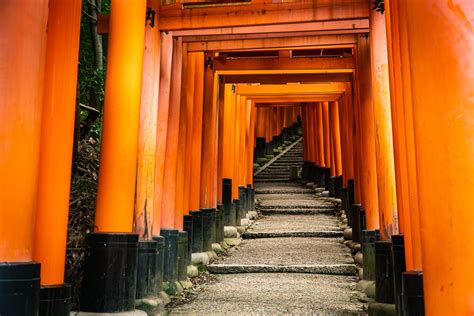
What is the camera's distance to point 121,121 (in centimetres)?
464

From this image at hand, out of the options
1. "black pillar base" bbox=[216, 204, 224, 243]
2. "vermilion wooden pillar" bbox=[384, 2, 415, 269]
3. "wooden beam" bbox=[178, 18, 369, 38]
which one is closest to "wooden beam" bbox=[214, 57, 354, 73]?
"wooden beam" bbox=[178, 18, 369, 38]

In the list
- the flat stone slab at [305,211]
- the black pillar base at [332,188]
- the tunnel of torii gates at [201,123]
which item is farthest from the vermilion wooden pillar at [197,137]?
the black pillar base at [332,188]

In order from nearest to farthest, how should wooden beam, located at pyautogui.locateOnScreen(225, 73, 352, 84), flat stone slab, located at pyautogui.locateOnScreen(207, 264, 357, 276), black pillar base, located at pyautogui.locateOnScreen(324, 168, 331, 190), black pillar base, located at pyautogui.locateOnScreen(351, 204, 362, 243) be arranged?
flat stone slab, located at pyautogui.locateOnScreen(207, 264, 357, 276), black pillar base, located at pyautogui.locateOnScreen(351, 204, 362, 243), wooden beam, located at pyautogui.locateOnScreen(225, 73, 352, 84), black pillar base, located at pyautogui.locateOnScreen(324, 168, 331, 190)

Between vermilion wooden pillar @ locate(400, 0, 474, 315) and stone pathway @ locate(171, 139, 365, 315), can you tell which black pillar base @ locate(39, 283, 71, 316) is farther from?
vermilion wooden pillar @ locate(400, 0, 474, 315)

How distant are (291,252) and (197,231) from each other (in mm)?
1764

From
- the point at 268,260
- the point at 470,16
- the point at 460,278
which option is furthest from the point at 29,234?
the point at 268,260

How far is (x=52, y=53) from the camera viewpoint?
3617 mm

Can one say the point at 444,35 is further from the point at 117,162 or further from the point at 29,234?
the point at 117,162

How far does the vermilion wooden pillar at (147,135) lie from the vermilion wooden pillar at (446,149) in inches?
142

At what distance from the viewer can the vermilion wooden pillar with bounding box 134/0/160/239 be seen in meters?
5.30

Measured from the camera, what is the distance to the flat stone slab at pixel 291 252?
8297 millimetres

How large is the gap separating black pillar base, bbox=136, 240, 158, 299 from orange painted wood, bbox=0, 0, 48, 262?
2449 millimetres

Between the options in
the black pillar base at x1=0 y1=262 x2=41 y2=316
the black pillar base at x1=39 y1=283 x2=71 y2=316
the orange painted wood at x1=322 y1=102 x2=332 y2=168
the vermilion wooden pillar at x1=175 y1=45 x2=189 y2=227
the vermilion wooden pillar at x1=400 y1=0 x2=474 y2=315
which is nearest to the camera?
the vermilion wooden pillar at x1=400 y1=0 x2=474 y2=315

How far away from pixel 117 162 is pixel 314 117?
13.7 m
